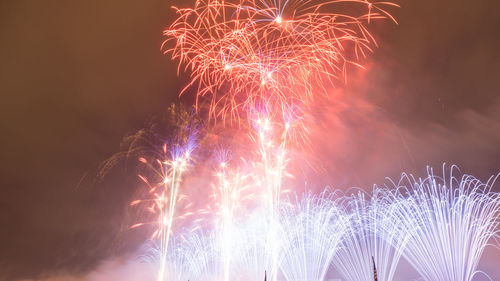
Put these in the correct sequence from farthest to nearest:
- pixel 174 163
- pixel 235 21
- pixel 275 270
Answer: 1. pixel 174 163
2. pixel 275 270
3. pixel 235 21

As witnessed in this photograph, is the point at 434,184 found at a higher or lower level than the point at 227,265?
higher

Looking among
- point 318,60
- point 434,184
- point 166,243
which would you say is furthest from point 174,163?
point 434,184

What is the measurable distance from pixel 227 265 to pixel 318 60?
24.2 m

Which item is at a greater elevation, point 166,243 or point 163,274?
point 166,243

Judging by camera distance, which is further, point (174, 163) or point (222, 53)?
point (174, 163)

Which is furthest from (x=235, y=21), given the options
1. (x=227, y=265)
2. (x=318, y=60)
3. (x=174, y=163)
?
(x=227, y=265)

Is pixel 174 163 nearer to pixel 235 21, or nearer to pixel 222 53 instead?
pixel 222 53

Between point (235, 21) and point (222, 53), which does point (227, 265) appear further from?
point (235, 21)

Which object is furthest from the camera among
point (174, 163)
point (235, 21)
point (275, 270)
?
point (174, 163)

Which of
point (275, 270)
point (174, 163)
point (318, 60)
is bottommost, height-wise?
point (275, 270)

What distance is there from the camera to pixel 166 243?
4503cm

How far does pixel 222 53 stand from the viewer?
123 feet

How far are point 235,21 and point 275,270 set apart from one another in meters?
23.0

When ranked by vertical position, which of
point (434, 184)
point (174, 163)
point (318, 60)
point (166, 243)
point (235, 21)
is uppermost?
point (235, 21)
